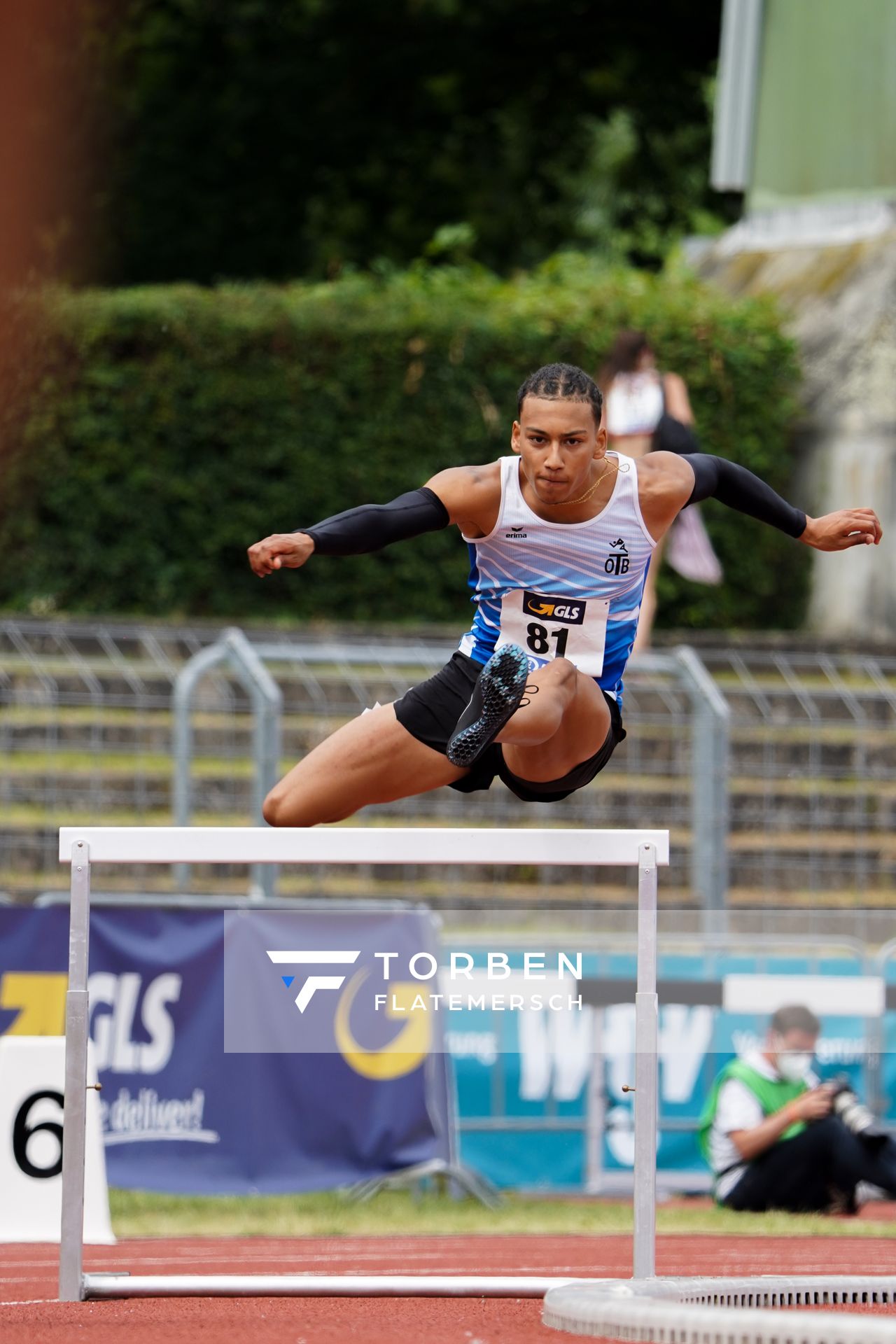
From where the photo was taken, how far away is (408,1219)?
8.37m

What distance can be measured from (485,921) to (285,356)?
19.8 ft

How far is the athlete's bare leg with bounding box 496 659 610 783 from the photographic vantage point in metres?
4.99

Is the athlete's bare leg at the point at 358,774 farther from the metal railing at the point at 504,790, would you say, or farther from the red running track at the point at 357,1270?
the metal railing at the point at 504,790

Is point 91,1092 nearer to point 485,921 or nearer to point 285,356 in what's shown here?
point 485,921

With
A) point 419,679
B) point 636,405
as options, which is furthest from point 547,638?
point 636,405

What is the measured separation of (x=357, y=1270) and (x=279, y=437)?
28.3 ft

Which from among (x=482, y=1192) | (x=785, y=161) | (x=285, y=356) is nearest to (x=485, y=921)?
(x=482, y=1192)

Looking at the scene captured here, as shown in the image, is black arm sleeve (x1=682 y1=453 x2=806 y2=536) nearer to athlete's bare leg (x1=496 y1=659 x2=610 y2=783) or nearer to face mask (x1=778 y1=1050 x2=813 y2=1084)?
athlete's bare leg (x1=496 y1=659 x2=610 y2=783)

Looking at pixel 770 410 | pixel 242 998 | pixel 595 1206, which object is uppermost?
pixel 770 410

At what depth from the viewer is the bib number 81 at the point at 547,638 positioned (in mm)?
5340

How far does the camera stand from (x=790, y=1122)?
862 cm

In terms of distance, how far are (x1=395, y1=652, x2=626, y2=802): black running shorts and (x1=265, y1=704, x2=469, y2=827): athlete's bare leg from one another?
0.04 meters

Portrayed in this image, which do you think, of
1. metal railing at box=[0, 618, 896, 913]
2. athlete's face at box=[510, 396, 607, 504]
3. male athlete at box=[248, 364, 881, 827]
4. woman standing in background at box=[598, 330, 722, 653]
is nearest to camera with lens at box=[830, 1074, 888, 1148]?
metal railing at box=[0, 618, 896, 913]

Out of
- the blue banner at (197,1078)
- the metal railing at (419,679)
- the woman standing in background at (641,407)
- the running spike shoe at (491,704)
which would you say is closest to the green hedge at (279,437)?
the woman standing in background at (641,407)
